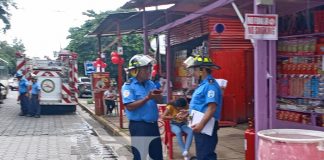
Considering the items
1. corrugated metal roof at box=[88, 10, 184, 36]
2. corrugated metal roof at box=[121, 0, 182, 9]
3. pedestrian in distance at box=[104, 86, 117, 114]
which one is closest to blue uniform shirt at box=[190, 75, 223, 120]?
corrugated metal roof at box=[121, 0, 182, 9]

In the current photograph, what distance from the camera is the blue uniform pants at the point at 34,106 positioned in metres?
14.6

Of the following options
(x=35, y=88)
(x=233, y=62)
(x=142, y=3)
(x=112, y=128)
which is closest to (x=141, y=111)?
(x=142, y=3)

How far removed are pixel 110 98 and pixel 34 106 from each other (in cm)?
279

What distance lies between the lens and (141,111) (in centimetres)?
501

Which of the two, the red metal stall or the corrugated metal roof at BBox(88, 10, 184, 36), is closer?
the red metal stall

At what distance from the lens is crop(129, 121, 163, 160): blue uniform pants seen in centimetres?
502

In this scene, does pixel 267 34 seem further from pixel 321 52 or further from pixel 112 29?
pixel 112 29

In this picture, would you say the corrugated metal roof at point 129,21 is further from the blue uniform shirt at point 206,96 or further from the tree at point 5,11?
the tree at point 5,11

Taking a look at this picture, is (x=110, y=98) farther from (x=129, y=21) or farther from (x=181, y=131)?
Answer: (x=181, y=131)

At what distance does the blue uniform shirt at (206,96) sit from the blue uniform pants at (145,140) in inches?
25.3

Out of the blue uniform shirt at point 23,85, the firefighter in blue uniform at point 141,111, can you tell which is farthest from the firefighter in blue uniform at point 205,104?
the blue uniform shirt at point 23,85

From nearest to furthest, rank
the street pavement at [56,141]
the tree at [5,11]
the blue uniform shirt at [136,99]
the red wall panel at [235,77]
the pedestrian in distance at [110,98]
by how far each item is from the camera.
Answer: the blue uniform shirt at [136,99] < the street pavement at [56,141] < the red wall panel at [235,77] < the pedestrian in distance at [110,98] < the tree at [5,11]

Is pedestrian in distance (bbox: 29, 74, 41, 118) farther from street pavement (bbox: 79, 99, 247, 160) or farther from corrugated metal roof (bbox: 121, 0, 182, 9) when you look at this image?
corrugated metal roof (bbox: 121, 0, 182, 9)

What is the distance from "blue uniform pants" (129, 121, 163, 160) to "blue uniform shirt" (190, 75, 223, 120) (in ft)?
2.10
